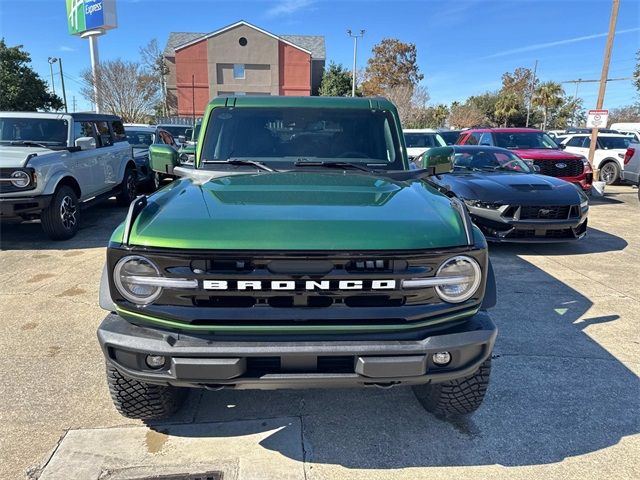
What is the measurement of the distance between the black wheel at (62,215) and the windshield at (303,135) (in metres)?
4.31

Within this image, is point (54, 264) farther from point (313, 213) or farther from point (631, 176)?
point (631, 176)

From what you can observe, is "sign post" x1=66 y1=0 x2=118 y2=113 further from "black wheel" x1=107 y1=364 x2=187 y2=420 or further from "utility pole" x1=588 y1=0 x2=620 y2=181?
"black wheel" x1=107 y1=364 x2=187 y2=420

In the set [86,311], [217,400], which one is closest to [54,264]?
[86,311]

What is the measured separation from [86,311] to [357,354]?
3.40 m

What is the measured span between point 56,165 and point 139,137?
6.60 meters

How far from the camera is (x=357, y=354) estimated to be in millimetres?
2027

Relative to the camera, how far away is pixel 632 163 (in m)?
13.0

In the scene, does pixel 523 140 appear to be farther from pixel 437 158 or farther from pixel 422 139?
pixel 437 158

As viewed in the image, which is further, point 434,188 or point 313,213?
point 434,188

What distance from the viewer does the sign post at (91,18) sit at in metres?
24.2

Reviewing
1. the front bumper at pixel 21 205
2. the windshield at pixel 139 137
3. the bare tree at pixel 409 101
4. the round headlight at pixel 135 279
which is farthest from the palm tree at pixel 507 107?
the round headlight at pixel 135 279

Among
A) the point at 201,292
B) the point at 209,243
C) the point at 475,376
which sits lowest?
the point at 475,376

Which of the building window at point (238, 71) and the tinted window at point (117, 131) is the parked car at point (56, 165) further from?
the building window at point (238, 71)

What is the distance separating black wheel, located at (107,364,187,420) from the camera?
8.04 feet
